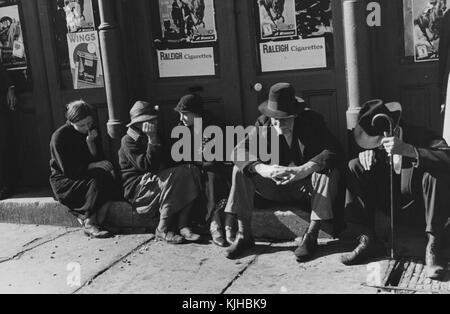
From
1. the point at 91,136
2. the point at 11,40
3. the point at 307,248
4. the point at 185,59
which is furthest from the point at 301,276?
the point at 11,40

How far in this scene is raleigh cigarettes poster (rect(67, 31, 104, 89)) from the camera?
607 cm

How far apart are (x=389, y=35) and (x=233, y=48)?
57.0 inches

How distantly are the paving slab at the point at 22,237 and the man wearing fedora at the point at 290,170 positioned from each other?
6.53 ft

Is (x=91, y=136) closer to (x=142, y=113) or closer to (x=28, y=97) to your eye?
(x=142, y=113)

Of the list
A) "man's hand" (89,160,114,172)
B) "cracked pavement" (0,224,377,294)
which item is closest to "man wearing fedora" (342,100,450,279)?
"cracked pavement" (0,224,377,294)

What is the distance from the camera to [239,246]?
4.74 metres

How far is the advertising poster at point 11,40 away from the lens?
20.6 feet

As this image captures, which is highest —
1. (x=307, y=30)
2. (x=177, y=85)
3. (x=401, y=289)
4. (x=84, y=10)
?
(x=84, y=10)

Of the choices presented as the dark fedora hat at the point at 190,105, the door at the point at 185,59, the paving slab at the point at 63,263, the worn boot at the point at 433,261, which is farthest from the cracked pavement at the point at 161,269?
the door at the point at 185,59

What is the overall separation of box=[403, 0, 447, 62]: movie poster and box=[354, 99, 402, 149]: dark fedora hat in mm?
908

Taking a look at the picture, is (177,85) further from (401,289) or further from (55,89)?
(401,289)

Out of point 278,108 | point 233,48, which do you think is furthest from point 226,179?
point 233,48

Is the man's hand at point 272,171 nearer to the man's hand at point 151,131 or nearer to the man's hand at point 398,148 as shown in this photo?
the man's hand at point 398,148
